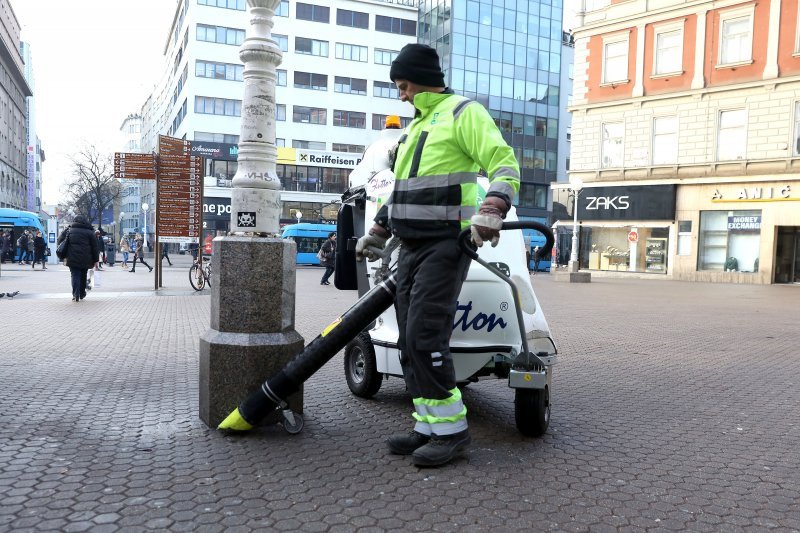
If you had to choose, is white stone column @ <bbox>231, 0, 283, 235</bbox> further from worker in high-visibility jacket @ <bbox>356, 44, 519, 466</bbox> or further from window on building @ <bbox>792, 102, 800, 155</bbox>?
window on building @ <bbox>792, 102, 800, 155</bbox>

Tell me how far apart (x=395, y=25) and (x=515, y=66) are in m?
11.2

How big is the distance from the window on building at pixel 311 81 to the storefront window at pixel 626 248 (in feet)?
107

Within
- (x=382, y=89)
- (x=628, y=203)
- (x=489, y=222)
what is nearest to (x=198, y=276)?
(x=489, y=222)

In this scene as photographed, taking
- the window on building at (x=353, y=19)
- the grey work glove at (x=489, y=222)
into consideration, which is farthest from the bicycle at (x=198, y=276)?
the window on building at (x=353, y=19)

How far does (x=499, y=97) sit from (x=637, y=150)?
28.2 meters

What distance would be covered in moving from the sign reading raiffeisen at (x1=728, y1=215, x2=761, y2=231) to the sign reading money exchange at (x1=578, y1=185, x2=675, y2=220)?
2.30 metres

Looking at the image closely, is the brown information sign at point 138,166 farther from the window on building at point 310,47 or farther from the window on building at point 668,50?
the window on building at point 310,47

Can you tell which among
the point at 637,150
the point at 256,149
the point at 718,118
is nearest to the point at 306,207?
the point at 637,150

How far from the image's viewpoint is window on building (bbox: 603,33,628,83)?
30.8 metres

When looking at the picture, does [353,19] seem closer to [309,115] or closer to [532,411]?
[309,115]

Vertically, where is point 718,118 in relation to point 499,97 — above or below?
below

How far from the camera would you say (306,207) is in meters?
55.6

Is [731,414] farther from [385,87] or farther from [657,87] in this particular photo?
[385,87]

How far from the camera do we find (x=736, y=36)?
27.5 meters
